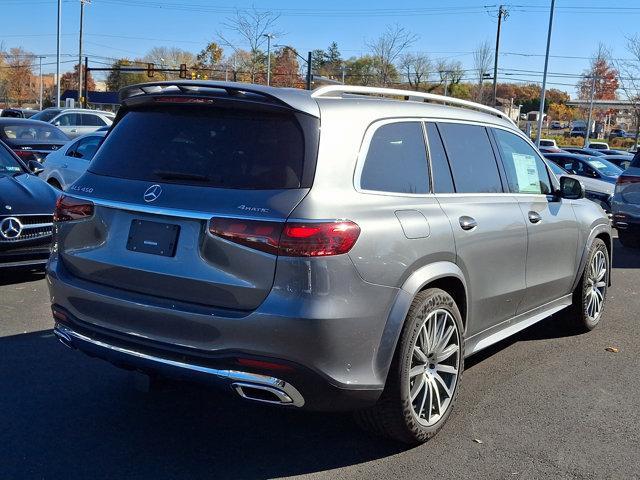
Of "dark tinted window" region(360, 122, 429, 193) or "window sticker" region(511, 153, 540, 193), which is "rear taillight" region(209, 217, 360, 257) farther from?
"window sticker" region(511, 153, 540, 193)

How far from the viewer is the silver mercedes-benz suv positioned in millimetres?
3242

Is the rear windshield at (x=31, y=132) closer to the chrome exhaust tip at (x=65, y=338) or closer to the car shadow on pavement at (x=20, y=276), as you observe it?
the car shadow on pavement at (x=20, y=276)

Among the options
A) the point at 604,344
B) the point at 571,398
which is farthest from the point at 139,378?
the point at 604,344

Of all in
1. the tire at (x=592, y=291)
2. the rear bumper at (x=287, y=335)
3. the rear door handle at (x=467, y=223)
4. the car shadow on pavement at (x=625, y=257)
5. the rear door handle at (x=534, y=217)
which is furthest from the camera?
the car shadow on pavement at (x=625, y=257)

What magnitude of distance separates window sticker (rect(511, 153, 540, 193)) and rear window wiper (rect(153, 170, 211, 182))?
2.63 meters

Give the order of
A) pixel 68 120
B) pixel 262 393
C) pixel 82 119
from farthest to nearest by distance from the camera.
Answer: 1. pixel 82 119
2. pixel 68 120
3. pixel 262 393

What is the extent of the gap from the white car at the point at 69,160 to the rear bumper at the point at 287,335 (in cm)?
883

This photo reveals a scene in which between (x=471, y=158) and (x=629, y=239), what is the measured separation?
8.56m

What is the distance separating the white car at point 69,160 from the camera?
11891 mm

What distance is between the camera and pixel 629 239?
12078mm

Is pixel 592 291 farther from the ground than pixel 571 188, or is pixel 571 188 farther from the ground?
pixel 571 188

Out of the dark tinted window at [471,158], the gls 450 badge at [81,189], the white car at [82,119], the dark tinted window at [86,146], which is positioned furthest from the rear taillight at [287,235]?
the white car at [82,119]

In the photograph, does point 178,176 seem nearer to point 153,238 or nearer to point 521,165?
point 153,238

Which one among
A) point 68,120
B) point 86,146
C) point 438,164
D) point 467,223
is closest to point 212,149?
point 438,164
